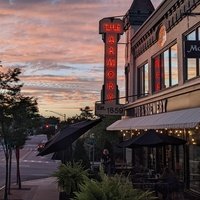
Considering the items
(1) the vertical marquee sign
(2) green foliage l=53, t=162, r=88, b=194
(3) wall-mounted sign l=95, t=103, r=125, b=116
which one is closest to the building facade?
(3) wall-mounted sign l=95, t=103, r=125, b=116

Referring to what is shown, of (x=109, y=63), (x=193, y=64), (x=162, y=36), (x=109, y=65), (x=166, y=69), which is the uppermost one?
(x=162, y=36)

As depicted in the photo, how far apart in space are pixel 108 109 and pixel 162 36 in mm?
7155

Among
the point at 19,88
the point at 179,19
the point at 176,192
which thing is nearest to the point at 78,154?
the point at 19,88

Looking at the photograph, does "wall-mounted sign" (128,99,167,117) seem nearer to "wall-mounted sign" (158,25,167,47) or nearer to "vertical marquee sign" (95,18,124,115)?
"vertical marquee sign" (95,18,124,115)

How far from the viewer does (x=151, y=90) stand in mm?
23562

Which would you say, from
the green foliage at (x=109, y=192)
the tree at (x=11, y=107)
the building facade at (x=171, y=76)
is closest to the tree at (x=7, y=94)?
the tree at (x=11, y=107)

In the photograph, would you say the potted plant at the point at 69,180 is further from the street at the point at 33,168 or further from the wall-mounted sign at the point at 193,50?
the street at the point at 33,168

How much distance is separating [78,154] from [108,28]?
8073 mm

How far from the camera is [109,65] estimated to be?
2673 centimetres

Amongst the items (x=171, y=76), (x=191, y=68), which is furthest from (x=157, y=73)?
(x=191, y=68)

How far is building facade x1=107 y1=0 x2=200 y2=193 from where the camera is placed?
16.2m

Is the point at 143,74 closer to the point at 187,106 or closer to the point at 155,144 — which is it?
the point at 187,106

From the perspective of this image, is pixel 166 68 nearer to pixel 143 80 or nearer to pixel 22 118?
pixel 143 80

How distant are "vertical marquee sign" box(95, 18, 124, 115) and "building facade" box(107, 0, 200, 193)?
4.19 ft
